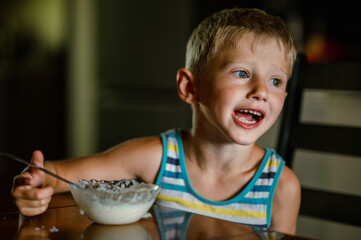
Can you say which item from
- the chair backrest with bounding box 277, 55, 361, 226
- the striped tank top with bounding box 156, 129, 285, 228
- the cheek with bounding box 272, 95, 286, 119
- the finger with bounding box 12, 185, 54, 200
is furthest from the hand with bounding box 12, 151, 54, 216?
the chair backrest with bounding box 277, 55, 361, 226

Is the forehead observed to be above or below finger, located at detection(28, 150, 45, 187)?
above

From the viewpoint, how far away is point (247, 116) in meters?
1.03

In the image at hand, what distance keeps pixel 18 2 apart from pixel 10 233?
3.87 metres

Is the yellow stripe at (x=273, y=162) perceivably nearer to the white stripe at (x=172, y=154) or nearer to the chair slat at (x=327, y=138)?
the chair slat at (x=327, y=138)

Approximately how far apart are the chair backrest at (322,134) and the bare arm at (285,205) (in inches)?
2.8

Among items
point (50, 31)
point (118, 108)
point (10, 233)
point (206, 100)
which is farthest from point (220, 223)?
point (50, 31)

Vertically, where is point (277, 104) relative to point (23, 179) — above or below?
above

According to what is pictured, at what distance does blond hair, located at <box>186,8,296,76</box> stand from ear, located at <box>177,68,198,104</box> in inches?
1.0

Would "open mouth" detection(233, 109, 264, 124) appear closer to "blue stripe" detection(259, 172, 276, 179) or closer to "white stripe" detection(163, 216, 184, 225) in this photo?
"blue stripe" detection(259, 172, 276, 179)

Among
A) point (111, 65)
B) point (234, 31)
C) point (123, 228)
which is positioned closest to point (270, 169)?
point (234, 31)

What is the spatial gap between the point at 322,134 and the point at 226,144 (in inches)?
10.8

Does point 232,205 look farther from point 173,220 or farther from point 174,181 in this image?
point 173,220

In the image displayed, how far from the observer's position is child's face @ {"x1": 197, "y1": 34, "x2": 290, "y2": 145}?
985mm

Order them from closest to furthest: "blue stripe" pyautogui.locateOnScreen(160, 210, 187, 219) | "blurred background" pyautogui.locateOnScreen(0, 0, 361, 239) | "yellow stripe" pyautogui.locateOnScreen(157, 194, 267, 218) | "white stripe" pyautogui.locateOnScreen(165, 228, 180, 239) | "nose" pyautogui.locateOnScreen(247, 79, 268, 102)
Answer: "white stripe" pyautogui.locateOnScreen(165, 228, 180, 239)
"blue stripe" pyautogui.locateOnScreen(160, 210, 187, 219)
"nose" pyautogui.locateOnScreen(247, 79, 268, 102)
"yellow stripe" pyautogui.locateOnScreen(157, 194, 267, 218)
"blurred background" pyautogui.locateOnScreen(0, 0, 361, 239)
